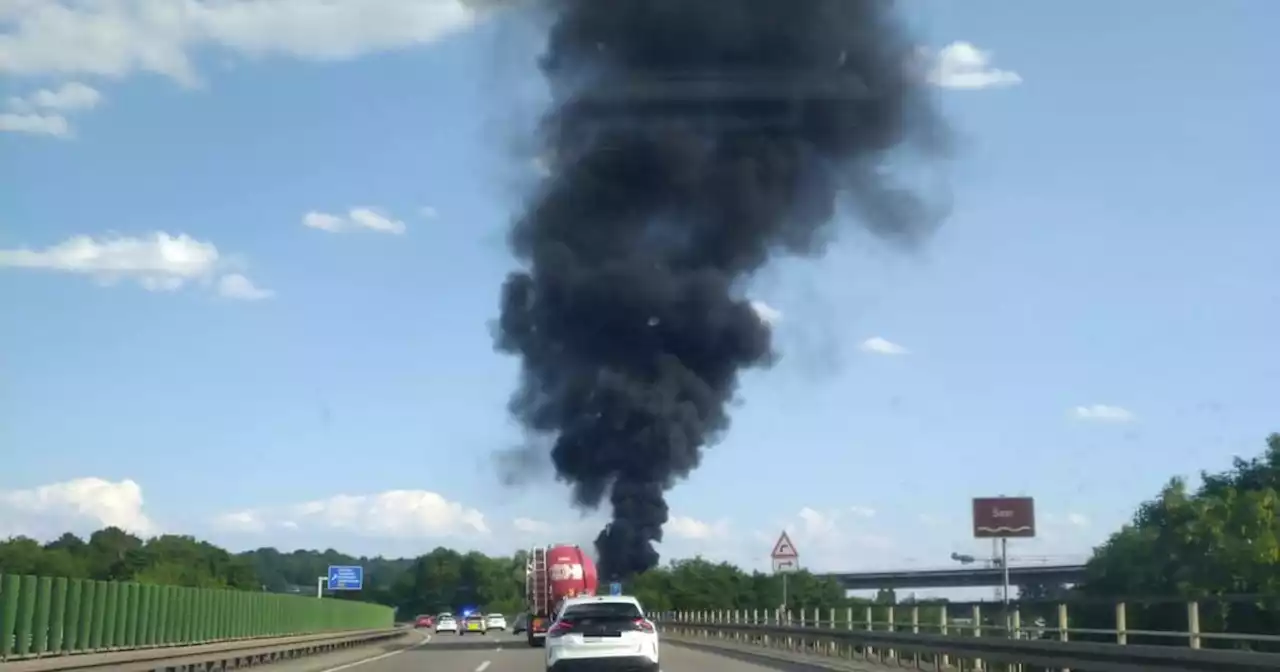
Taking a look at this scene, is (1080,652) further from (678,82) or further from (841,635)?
(678,82)

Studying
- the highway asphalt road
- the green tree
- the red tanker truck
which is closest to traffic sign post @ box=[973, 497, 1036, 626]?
the highway asphalt road

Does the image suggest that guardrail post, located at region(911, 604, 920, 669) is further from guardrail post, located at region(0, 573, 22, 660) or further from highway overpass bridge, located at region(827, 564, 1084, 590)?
highway overpass bridge, located at region(827, 564, 1084, 590)

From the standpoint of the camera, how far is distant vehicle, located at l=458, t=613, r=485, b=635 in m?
87.4

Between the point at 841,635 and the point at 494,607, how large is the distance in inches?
6476

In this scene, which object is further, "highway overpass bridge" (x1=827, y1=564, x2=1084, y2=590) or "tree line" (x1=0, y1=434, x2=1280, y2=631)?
"highway overpass bridge" (x1=827, y1=564, x2=1084, y2=590)

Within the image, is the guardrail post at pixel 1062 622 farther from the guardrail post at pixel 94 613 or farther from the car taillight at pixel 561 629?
the guardrail post at pixel 94 613

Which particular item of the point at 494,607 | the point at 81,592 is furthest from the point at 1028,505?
the point at 494,607

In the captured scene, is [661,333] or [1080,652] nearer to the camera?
[1080,652]

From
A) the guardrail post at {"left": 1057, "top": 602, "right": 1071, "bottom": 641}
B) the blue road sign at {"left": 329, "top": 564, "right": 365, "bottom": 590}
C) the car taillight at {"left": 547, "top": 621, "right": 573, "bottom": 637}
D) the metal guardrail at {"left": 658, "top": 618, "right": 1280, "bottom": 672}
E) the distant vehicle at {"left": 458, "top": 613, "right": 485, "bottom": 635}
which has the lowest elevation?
the distant vehicle at {"left": 458, "top": 613, "right": 485, "bottom": 635}

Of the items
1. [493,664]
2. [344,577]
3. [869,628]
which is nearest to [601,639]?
[493,664]

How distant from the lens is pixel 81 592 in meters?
26.6

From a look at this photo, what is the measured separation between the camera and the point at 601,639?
23062 millimetres

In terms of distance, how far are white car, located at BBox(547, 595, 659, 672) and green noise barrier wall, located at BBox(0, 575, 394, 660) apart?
8.32 meters

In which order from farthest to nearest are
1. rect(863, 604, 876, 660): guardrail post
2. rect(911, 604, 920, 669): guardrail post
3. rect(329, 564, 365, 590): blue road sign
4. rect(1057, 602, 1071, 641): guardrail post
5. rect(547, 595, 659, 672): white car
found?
rect(329, 564, 365, 590): blue road sign < rect(863, 604, 876, 660): guardrail post < rect(911, 604, 920, 669): guardrail post < rect(547, 595, 659, 672): white car < rect(1057, 602, 1071, 641): guardrail post
